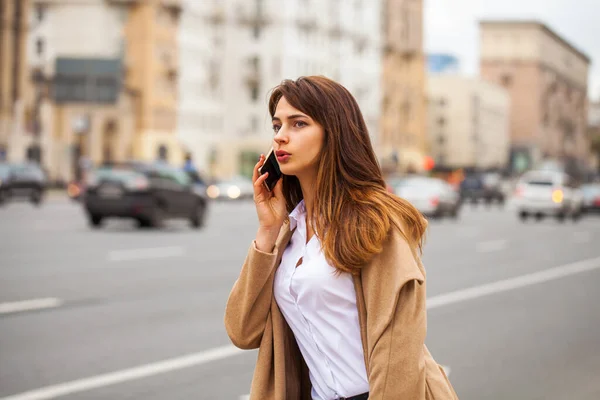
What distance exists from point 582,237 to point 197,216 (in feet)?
32.0

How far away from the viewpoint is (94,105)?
73.4m

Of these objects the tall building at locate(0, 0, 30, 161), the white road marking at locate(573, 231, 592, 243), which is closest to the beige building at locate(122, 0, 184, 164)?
the tall building at locate(0, 0, 30, 161)

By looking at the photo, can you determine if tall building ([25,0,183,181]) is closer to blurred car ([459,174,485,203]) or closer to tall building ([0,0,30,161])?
tall building ([0,0,30,161])

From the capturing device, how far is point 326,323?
2.68 metres

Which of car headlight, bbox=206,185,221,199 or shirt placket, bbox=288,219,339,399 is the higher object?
shirt placket, bbox=288,219,339,399

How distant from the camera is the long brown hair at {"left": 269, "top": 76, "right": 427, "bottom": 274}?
8.66ft

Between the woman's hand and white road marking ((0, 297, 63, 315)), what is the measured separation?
7.42 meters

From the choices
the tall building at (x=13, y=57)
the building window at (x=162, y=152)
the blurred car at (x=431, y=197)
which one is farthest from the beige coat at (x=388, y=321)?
the tall building at (x=13, y=57)

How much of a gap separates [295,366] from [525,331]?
7.02 metres

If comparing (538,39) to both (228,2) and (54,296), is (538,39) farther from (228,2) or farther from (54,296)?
(54,296)

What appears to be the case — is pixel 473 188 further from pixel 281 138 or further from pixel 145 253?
pixel 281 138

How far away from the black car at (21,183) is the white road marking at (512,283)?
2412 cm

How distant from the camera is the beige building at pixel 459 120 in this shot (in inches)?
5148

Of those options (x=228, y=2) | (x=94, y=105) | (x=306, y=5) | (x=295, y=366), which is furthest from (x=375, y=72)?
(x=295, y=366)
